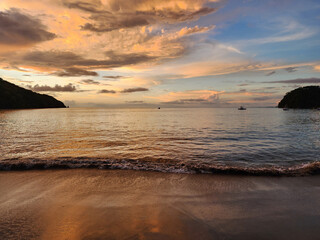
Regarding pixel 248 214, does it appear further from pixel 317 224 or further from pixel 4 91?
pixel 4 91

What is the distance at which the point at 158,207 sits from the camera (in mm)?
5863

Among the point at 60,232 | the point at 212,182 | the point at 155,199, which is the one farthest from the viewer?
the point at 212,182

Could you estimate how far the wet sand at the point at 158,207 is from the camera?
4602mm

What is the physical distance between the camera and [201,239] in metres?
4.32

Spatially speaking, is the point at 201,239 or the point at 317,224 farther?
the point at 317,224

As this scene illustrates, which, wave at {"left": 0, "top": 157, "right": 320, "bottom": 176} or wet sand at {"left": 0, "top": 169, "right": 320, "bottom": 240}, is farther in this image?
wave at {"left": 0, "top": 157, "right": 320, "bottom": 176}

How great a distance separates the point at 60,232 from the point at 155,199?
2939mm

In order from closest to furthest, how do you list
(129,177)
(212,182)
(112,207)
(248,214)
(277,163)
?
(248,214)
(112,207)
(212,182)
(129,177)
(277,163)

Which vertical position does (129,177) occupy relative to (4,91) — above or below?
below

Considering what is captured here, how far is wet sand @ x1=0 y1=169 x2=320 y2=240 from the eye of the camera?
15.1ft

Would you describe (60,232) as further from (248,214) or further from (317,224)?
(317,224)

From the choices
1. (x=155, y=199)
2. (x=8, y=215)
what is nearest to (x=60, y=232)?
(x=8, y=215)

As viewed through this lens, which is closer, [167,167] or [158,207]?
[158,207]

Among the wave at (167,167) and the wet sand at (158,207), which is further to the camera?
the wave at (167,167)
